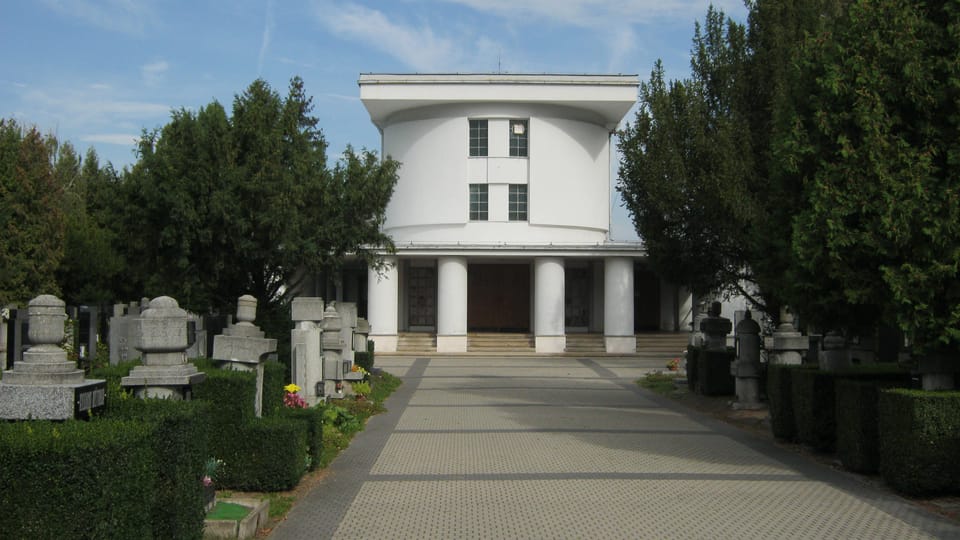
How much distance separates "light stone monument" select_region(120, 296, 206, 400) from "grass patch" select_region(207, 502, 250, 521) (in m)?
1.07

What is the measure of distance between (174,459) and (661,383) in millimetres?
18340

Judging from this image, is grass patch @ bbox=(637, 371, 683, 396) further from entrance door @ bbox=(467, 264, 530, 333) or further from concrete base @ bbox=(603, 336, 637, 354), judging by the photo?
entrance door @ bbox=(467, 264, 530, 333)

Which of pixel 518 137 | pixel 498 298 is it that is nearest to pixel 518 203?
pixel 518 137

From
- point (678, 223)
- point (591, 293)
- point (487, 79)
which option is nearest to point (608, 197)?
point (591, 293)

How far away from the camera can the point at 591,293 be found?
38.5 m

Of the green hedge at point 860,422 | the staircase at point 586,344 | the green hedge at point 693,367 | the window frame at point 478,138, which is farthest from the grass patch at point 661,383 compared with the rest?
the window frame at point 478,138

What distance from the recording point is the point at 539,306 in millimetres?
34906

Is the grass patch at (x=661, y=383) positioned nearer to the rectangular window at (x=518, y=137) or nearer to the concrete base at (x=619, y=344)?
the concrete base at (x=619, y=344)

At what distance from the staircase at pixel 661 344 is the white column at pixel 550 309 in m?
3.62

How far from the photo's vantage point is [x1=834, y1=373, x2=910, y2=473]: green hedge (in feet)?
34.3

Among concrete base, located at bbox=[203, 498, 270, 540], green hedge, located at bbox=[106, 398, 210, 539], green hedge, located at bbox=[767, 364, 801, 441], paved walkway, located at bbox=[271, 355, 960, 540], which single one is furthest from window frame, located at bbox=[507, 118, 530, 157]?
green hedge, located at bbox=[106, 398, 210, 539]

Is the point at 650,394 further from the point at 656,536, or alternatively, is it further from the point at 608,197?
the point at 608,197

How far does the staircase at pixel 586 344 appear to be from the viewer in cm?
3544

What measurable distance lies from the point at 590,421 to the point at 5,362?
37.6ft
